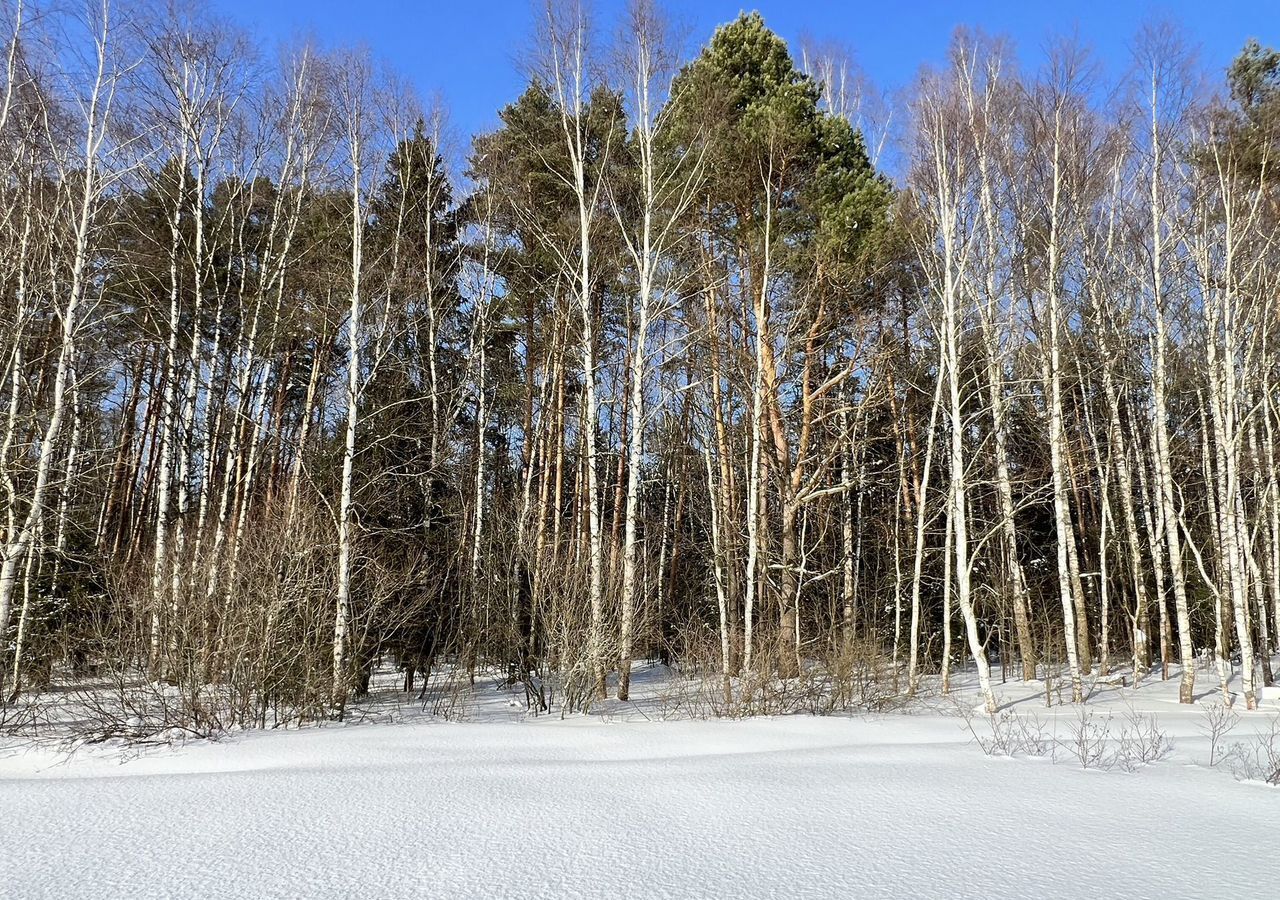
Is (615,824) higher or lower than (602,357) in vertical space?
lower

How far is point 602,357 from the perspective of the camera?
52.1ft

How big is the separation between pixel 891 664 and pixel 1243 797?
251 inches

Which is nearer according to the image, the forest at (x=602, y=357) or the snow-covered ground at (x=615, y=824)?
the snow-covered ground at (x=615, y=824)

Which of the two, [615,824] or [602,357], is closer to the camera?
[615,824]

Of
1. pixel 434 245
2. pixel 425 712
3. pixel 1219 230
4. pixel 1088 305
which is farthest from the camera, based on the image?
pixel 434 245

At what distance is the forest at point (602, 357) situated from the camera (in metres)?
8.15

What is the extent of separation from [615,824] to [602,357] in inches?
520

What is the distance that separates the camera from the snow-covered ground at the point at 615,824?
2.57m

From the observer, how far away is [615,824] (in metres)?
3.26

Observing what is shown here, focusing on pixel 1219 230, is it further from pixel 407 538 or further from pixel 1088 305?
pixel 407 538

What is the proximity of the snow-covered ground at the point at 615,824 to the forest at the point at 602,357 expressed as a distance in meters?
2.92

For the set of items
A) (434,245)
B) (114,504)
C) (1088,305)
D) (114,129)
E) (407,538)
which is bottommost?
(407,538)

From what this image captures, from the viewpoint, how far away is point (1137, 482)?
55.1ft

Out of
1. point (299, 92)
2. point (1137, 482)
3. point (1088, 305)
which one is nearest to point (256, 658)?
point (299, 92)
